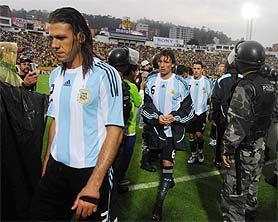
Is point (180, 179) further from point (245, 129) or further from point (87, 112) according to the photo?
point (87, 112)

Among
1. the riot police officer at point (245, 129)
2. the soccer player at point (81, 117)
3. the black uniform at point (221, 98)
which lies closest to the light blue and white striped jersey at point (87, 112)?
the soccer player at point (81, 117)

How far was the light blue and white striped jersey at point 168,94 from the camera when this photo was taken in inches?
178

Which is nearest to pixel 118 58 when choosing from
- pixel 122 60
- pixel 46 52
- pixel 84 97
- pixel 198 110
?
pixel 122 60

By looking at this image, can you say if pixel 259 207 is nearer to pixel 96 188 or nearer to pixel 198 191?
pixel 198 191

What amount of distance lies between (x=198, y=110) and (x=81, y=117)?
570 centimetres

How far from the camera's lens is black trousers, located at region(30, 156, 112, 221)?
7.89ft

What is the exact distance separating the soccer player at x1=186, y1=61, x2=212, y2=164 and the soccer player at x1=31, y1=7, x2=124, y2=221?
4.93m

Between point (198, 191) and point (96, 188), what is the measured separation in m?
3.50

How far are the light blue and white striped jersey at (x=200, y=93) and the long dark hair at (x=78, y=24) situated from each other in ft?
18.2

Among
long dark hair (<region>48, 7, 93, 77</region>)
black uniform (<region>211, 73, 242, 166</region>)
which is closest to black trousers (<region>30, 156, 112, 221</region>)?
long dark hair (<region>48, 7, 93, 77</region>)

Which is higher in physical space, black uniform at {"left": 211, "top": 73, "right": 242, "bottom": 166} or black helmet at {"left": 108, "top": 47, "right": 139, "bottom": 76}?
black helmet at {"left": 108, "top": 47, "right": 139, "bottom": 76}

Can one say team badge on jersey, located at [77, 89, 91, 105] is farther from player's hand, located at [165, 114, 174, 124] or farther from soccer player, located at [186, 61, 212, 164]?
soccer player, located at [186, 61, 212, 164]

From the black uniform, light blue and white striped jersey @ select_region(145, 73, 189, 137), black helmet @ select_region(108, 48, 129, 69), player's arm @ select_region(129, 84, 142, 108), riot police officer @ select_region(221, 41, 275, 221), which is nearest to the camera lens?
riot police officer @ select_region(221, 41, 275, 221)

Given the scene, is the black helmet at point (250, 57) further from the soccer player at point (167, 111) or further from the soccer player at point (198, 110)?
the soccer player at point (198, 110)
